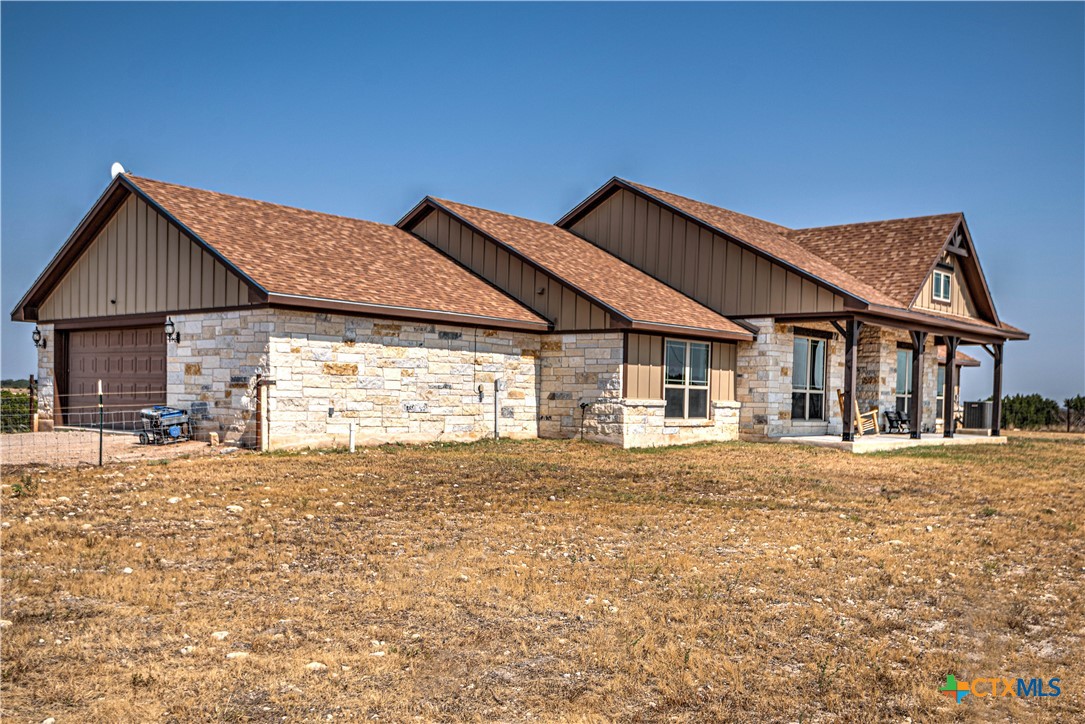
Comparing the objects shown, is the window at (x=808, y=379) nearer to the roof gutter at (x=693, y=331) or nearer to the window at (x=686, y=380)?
the roof gutter at (x=693, y=331)

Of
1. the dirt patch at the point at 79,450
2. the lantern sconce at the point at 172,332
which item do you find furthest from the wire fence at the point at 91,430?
the lantern sconce at the point at 172,332

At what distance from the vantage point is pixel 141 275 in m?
20.4

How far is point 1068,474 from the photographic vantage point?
18453 millimetres

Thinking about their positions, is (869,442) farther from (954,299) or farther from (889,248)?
(954,299)

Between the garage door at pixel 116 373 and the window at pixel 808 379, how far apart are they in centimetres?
1568

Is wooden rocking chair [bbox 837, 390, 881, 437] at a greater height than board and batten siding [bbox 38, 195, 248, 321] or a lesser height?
lesser

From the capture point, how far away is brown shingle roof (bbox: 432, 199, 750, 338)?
22.1 metres

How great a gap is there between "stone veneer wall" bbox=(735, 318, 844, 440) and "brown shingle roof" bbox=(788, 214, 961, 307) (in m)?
3.76

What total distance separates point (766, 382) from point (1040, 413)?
2052 centimetres

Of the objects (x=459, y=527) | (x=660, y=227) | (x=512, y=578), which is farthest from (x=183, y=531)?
(x=660, y=227)

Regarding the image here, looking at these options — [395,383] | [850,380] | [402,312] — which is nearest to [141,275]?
[402,312]

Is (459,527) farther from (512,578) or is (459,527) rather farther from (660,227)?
(660,227)

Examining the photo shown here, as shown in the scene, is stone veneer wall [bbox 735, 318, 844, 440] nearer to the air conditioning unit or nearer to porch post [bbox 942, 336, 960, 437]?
porch post [bbox 942, 336, 960, 437]

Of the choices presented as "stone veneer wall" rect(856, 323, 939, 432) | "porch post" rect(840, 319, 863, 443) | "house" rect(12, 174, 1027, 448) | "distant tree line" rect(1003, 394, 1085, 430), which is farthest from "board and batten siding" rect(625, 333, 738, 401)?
"distant tree line" rect(1003, 394, 1085, 430)
